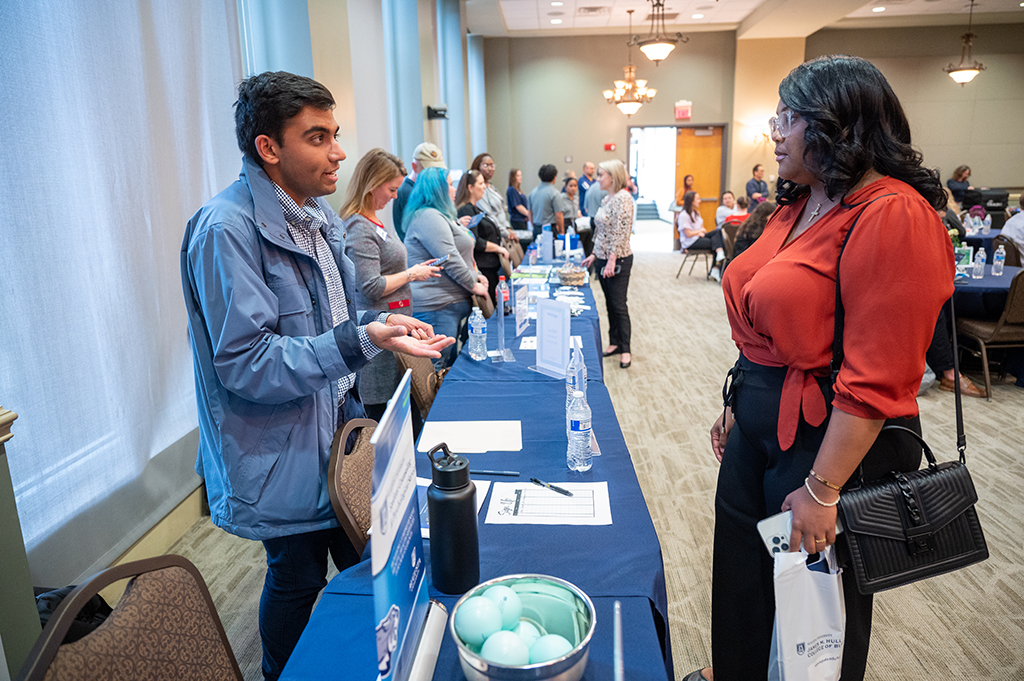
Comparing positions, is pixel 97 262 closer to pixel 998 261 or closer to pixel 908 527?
pixel 908 527

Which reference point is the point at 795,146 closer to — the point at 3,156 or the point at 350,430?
the point at 350,430

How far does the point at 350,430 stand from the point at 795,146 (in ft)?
3.87

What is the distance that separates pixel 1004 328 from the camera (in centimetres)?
406

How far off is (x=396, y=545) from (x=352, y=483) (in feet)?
2.50

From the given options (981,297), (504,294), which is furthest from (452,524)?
(981,297)

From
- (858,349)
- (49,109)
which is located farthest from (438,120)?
(858,349)

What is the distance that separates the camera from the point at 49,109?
193 centimetres

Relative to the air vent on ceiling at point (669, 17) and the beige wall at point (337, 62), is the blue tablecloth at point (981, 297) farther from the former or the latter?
the air vent on ceiling at point (669, 17)

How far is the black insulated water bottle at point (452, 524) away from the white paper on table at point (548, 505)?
11.8 inches

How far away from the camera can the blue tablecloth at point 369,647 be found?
0.95 metres

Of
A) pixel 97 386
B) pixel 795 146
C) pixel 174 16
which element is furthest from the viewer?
pixel 174 16

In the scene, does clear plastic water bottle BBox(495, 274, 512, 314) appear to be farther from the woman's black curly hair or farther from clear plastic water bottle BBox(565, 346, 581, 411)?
the woman's black curly hair

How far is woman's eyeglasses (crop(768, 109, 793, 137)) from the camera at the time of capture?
124 centimetres

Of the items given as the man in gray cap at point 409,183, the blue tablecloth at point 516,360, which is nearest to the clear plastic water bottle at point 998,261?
the blue tablecloth at point 516,360
